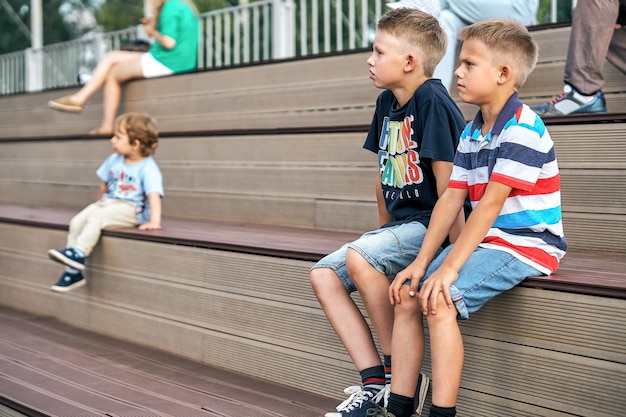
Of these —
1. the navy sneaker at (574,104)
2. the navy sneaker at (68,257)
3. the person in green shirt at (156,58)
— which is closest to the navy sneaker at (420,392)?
the navy sneaker at (574,104)

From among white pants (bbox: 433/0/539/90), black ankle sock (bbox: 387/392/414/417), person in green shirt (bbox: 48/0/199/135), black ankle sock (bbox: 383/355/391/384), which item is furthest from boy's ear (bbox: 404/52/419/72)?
person in green shirt (bbox: 48/0/199/135)

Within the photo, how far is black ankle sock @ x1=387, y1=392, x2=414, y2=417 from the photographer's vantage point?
2.06 meters

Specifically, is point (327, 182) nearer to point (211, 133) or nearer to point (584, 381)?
point (211, 133)

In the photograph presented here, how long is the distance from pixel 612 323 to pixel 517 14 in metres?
2.30

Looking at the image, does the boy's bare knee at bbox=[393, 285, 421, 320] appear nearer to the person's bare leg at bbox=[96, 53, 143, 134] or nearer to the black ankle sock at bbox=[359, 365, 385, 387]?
the black ankle sock at bbox=[359, 365, 385, 387]

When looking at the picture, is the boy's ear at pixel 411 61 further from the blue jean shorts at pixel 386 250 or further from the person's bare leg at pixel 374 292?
the person's bare leg at pixel 374 292

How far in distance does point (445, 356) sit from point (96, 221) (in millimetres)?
2047

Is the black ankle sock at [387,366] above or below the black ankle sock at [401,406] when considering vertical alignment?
above

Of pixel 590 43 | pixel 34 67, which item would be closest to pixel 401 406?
pixel 590 43

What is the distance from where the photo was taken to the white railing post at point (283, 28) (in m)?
6.43

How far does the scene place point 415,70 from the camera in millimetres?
2393

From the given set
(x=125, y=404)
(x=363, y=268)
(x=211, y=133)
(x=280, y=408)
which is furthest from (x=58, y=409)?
(x=211, y=133)

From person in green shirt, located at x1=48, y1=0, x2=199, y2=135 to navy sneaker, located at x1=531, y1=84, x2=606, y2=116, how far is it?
10.0 feet

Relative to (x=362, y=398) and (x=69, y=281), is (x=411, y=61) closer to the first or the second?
(x=362, y=398)
